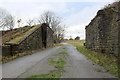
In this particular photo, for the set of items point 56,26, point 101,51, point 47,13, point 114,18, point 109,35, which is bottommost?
point 101,51

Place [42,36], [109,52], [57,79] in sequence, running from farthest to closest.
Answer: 1. [42,36]
2. [109,52]
3. [57,79]

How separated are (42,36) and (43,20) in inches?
940

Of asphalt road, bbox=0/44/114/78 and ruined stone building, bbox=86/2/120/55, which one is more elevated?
ruined stone building, bbox=86/2/120/55

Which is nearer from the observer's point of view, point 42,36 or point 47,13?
point 42,36

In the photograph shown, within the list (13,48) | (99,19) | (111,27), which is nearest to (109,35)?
(111,27)

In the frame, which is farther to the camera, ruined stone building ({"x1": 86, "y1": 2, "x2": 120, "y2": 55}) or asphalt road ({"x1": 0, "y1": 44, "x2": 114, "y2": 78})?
ruined stone building ({"x1": 86, "y1": 2, "x2": 120, "y2": 55})

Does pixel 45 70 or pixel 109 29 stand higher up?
pixel 109 29

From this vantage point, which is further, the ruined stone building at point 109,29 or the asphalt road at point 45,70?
the ruined stone building at point 109,29

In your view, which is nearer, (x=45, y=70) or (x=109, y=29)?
(x=45, y=70)

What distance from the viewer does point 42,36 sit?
62.7 feet

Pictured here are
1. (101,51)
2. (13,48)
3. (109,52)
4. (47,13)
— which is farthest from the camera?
(47,13)

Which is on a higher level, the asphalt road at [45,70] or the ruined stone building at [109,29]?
the ruined stone building at [109,29]

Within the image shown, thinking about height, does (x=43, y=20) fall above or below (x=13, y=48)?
above

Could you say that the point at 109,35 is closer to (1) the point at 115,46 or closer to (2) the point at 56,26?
(1) the point at 115,46
